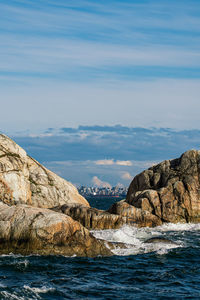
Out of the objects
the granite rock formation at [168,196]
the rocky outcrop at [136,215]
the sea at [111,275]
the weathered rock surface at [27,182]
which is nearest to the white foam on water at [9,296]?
the sea at [111,275]

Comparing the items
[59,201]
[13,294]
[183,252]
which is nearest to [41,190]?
[59,201]

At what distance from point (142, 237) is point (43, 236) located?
12.4m

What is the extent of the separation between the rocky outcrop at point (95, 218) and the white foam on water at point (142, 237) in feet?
2.84

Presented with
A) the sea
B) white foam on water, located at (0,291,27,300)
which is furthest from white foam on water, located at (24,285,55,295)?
white foam on water, located at (0,291,27,300)

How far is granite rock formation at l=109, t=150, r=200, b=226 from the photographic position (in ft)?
144

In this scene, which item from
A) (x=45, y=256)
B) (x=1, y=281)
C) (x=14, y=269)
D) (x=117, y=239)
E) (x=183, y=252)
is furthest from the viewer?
(x=117, y=239)

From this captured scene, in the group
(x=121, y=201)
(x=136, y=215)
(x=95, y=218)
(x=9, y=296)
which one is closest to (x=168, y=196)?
(x=121, y=201)

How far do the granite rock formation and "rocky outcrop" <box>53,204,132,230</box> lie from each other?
1848 mm

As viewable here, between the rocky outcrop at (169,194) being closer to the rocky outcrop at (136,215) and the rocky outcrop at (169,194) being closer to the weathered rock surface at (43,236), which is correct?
the rocky outcrop at (136,215)

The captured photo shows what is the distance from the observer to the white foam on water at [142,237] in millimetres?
29555

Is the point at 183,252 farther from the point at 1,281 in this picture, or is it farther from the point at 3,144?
the point at 3,144

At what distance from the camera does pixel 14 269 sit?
74.9 ft

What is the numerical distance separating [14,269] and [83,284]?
4072 millimetres

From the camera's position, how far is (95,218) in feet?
133
